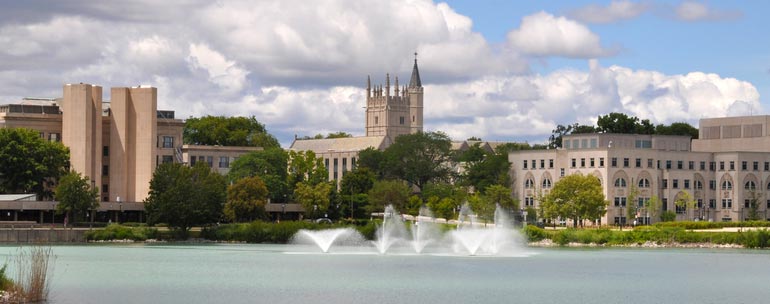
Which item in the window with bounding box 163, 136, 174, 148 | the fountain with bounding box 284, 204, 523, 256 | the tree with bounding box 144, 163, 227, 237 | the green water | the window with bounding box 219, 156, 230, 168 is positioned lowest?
the green water

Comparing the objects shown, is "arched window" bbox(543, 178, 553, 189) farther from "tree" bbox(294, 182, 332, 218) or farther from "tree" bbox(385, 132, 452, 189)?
"tree" bbox(385, 132, 452, 189)

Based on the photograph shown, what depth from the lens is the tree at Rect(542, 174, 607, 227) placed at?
133m

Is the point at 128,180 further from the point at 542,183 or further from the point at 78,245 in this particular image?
the point at 542,183

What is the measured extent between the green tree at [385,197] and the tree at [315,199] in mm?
5160

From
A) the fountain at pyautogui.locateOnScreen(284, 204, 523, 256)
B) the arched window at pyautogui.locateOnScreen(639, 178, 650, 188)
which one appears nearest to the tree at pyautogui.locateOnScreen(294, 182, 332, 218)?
the fountain at pyautogui.locateOnScreen(284, 204, 523, 256)

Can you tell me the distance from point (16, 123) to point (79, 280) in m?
84.7

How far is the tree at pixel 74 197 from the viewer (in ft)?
423

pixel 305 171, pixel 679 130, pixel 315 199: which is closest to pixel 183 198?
pixel 315 199

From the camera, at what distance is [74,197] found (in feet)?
423

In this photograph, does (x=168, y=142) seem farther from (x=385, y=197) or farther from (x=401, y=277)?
(x=401, y=277)

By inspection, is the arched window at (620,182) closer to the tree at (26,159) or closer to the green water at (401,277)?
the green water at (401,277)

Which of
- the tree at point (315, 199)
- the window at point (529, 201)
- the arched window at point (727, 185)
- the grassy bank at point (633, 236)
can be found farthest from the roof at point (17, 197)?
the arched window at point (727, 185)

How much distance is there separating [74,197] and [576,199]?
49.6 m

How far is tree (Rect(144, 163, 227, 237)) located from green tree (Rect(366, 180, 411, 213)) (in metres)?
24.8
